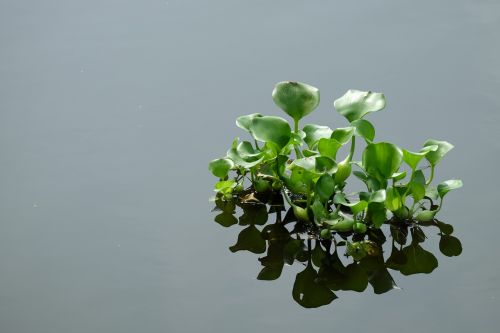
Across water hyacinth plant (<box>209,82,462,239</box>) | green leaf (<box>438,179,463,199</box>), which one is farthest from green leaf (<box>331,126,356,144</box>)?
green leaf (<box>438,179,463,199</box>)

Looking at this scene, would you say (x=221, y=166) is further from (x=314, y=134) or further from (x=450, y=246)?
(x=450, y=246)

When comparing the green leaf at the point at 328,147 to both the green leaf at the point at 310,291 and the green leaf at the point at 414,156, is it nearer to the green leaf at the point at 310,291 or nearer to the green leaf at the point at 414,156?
the green leaf at the point at 414,156

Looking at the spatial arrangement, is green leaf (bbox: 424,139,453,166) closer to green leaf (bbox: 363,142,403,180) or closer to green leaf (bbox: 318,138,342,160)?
green leaf (bbox: 363,142,403,180)

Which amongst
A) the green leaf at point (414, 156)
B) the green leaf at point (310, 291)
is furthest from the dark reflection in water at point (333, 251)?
the green leaf at point (414, 156)

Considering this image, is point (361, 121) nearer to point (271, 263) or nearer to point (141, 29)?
point (271, 263)

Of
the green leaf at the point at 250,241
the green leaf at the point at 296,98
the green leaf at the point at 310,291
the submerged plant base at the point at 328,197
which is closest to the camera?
the green leaf at the point at 310,291

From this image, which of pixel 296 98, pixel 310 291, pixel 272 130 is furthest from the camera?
pixel 296 98

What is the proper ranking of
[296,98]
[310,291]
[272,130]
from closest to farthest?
[310,291] < [272,130] < [296,98]

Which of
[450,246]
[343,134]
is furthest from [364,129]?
[450,246]
